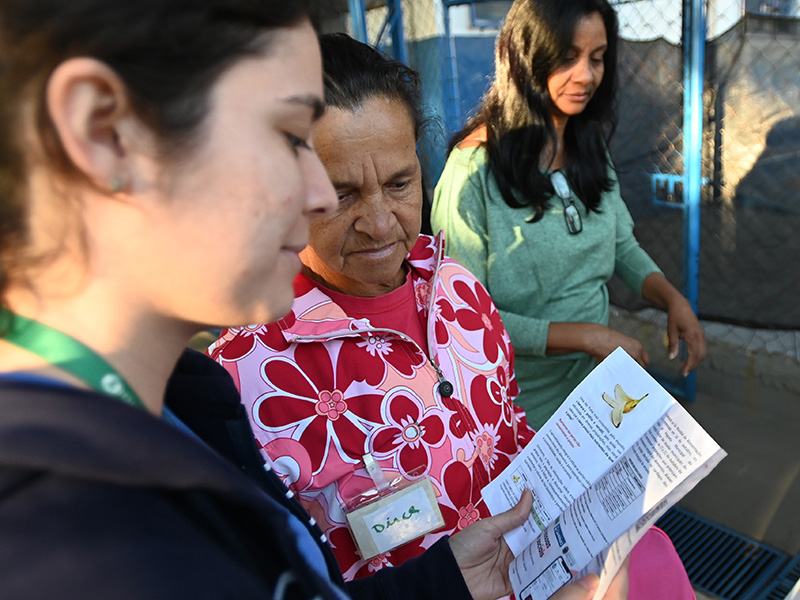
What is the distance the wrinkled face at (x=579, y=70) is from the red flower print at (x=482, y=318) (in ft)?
3.14

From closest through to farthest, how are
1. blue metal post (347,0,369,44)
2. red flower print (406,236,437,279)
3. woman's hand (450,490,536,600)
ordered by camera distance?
1. woman's hand (450,490,536,600)
2. red flower print (406,236,437,279)
3. blue metal post (347,0,369,44)

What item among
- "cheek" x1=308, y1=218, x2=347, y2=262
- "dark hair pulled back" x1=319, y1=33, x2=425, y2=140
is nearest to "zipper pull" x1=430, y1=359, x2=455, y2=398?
"cheek" x1=308, y1=218, x2=347, y2=262

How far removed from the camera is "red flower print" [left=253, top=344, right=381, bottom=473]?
1.19 meters

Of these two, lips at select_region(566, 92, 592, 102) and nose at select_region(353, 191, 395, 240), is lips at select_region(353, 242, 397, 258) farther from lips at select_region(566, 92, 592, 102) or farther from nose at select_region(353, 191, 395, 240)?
lips at select_region(566, 92, 592, 102)

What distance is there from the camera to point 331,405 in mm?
1229

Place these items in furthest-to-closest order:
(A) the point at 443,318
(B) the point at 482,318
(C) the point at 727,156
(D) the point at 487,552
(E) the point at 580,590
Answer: (C) the point at 727,156 → (B) the point at 482,318 → (A) the point at 443,318 → (D) the point at 487,552 → (E) the point at 580,590

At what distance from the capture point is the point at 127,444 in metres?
0.50

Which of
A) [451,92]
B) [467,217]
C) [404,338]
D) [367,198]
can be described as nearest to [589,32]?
[467,217]

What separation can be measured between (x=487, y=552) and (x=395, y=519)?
0.18 metres

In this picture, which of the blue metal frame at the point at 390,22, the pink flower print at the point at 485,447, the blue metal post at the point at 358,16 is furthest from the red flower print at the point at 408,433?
the blue metal post at the point at 358,16

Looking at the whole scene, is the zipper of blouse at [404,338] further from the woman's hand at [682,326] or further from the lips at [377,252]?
the woman's hand at [682,326]

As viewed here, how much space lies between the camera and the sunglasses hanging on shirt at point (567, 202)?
2.12 meters

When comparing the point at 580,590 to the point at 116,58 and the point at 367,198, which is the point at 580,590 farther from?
the point at 116,58

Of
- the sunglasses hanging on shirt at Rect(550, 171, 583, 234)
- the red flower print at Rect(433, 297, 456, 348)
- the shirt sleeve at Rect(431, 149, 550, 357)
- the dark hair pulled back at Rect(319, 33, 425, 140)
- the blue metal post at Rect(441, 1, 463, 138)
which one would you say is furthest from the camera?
the blue metal post at Rect(441, 1, 463, 138)
